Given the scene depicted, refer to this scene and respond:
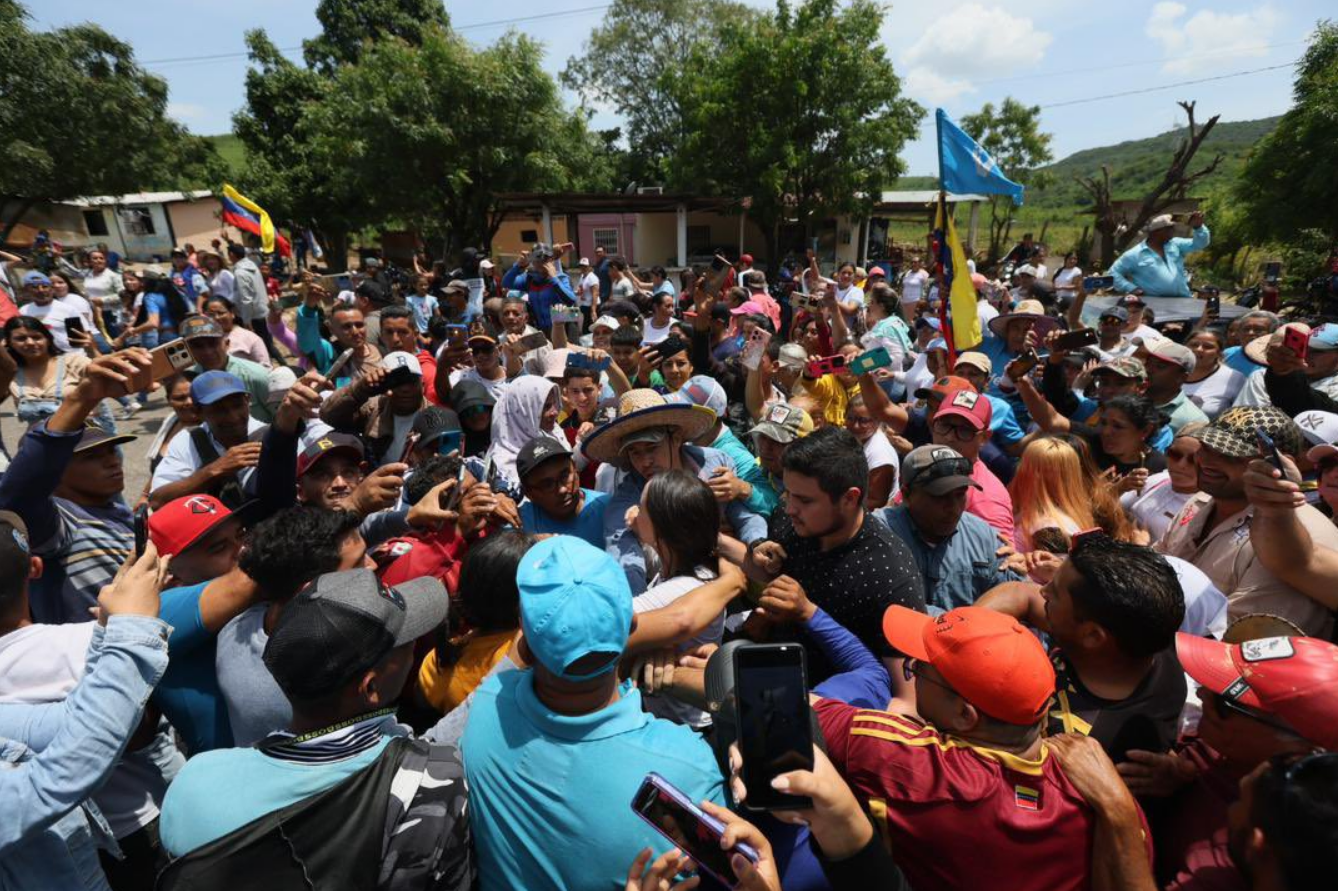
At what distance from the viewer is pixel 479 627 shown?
2.12 metres

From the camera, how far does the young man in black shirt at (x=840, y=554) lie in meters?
2.22

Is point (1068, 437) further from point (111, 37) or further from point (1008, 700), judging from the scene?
point (111, 37)

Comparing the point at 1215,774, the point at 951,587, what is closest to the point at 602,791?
the point at 1215,774

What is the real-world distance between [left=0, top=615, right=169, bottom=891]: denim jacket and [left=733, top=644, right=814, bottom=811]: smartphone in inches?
60.7

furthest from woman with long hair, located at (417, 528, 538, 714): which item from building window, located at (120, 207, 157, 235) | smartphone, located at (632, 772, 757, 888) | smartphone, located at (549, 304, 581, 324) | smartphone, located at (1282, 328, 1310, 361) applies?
building window, located at (120, 207, 157, 235)

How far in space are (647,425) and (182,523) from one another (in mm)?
1976

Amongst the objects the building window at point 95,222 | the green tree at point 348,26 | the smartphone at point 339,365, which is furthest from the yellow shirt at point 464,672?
the building window at point 95,222

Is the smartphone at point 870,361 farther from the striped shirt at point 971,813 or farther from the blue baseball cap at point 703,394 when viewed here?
the striped shirt at point 971,813

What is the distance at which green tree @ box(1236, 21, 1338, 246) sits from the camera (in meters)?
16.0

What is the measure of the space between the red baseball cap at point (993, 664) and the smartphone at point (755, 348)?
3377 millimetres

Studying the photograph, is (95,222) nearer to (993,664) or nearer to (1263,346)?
(993,664)

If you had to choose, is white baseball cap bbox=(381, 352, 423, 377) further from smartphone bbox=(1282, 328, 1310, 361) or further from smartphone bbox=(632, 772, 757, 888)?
smartphone bbox=(1282, 328, 1310, 361)

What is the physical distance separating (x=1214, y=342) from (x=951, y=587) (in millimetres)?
3995

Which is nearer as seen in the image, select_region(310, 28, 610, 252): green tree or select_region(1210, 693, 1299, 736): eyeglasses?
select_region(1210, 693, 1299, 736): eyeglasses
